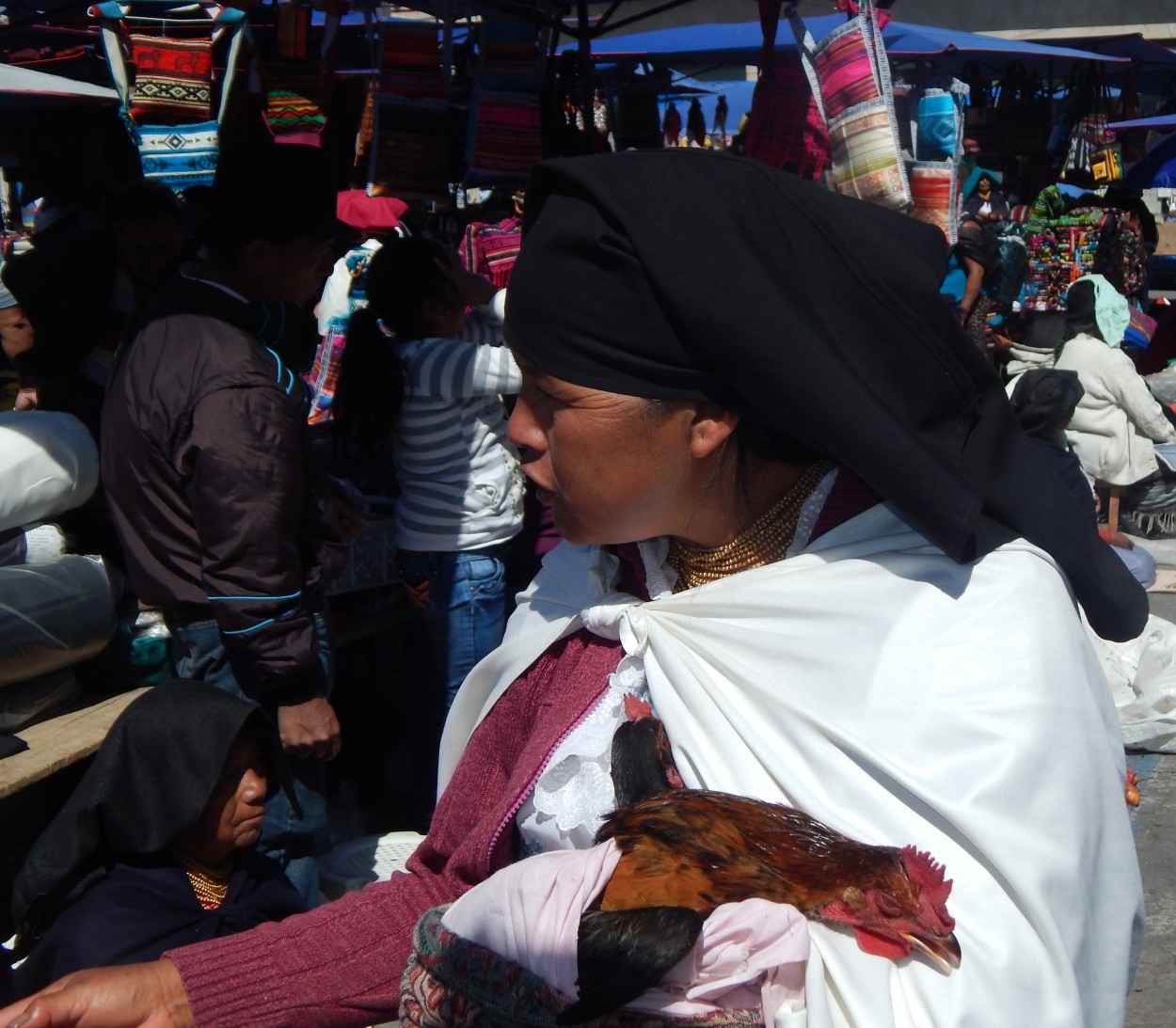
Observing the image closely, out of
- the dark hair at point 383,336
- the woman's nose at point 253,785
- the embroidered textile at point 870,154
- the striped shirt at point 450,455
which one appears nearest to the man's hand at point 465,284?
the dark hair at point 383,336

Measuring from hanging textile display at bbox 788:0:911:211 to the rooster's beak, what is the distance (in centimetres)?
346

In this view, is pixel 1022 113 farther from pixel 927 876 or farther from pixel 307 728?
pixel 927 876

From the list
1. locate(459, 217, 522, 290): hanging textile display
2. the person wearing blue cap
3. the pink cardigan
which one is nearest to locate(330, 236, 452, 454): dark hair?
the person wearing blue cap

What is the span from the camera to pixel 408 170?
4883 millimetres

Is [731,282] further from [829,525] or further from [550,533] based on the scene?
[550,533]

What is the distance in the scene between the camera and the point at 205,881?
274 centimetres

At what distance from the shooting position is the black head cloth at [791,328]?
1.16 metres

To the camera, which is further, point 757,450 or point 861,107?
point 861,107

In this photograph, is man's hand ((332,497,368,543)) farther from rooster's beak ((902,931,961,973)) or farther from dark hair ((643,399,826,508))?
rooster's beak ((902,931,961,973))

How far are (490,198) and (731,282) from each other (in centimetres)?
646

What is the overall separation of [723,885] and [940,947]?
7.9 inches

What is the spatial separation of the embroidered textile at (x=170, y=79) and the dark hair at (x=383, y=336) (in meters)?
0.94

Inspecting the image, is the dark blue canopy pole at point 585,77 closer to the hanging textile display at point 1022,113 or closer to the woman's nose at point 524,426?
the woman's nose at point 524,426

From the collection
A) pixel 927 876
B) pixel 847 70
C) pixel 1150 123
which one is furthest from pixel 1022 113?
pixel 927 876
